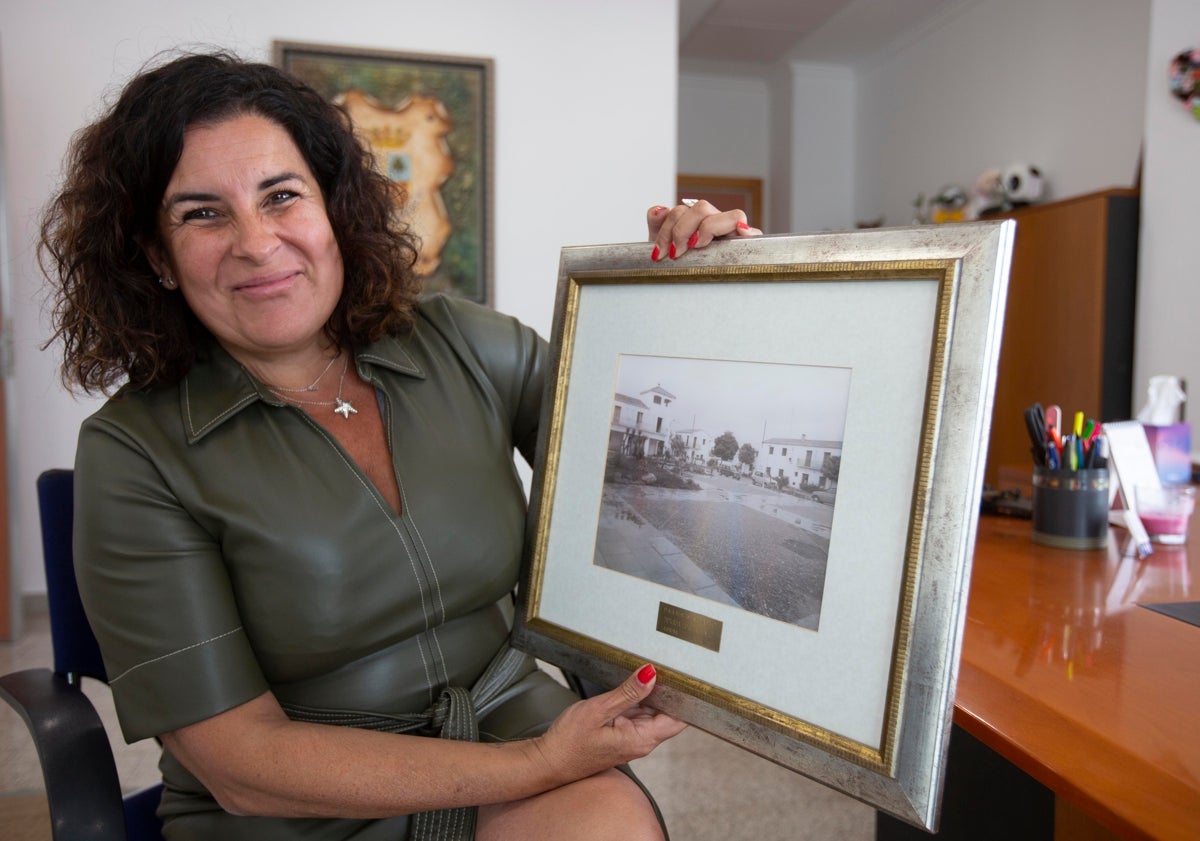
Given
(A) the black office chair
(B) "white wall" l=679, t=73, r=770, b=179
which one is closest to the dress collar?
(A) the black office chair

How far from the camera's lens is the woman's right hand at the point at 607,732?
2.87ft

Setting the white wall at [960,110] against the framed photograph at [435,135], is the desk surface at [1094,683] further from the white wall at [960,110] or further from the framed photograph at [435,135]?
the white wall at [960,110]

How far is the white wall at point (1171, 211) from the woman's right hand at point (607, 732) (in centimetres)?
401

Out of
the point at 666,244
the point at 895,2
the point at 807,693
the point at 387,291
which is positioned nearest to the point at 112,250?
the point at 387,291

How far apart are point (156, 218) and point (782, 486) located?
0.84 m

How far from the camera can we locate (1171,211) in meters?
4.04

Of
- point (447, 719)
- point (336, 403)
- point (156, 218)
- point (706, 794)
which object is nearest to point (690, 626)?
point (447, 719)

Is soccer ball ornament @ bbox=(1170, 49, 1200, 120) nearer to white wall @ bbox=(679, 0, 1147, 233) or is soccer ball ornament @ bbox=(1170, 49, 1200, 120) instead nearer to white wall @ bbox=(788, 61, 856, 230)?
white wall @ bbox=(679, 0, 1147, 233)

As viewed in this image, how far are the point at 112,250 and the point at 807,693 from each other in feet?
3.20

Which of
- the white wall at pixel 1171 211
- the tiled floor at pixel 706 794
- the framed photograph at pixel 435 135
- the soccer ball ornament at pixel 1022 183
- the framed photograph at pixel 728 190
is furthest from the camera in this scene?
the framed photograph at pixel 728 190

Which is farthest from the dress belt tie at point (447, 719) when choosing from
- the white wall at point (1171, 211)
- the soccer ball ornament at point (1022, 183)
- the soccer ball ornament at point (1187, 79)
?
the soccer ball ornament at point (1022, 183)

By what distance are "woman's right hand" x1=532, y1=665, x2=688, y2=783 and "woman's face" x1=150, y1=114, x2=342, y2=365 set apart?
22.8 inches

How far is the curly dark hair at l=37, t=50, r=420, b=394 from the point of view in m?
1.03

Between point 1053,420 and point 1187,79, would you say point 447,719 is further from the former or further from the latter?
point 1187,79
